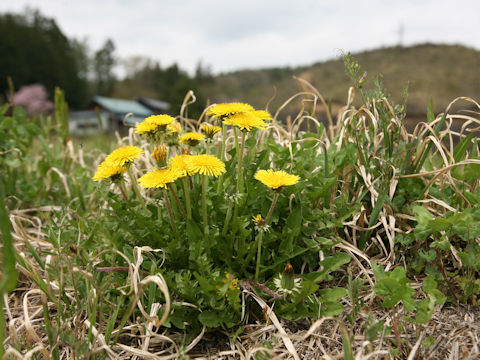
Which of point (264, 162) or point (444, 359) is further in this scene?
point (264, 162)

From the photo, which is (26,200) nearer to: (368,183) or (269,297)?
(269,297)

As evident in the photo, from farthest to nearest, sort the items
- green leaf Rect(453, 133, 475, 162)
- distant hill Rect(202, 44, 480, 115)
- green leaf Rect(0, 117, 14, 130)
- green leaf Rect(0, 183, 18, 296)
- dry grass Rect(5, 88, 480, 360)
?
distant hill Rect(202, 44, 480, 115)
green leaf Rect(0, 117, 14, 130)
green leaf Rect(453, 133, 475, 162)
dry grass Rect(5, 88, 480, 360)
green leaf Rect(0, 183, 18, 296)

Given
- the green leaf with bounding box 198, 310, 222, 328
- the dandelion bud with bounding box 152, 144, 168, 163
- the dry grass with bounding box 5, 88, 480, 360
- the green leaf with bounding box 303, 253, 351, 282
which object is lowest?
the dry grass with bounding box 5, 88, 480, 360

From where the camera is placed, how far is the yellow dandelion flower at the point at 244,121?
964 millimetres

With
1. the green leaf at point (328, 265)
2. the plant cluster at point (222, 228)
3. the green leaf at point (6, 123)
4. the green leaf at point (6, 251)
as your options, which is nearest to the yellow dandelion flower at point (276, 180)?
the plant cluster at point (222, 228)

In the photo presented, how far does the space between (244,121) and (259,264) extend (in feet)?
1.33

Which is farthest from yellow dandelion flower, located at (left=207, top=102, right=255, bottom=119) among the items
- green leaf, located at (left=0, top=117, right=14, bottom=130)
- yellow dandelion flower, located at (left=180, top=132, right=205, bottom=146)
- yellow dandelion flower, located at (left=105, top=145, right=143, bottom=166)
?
green leaf, located at (left=0, top=117, right=14, bottom=130)

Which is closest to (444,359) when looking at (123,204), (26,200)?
(123,204)

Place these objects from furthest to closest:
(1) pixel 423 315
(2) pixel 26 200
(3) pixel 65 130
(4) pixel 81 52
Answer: (4) pixel 81 52 → (3) pixel 65 130 → (2) pixel 26 200 → (1) pixel 423 315

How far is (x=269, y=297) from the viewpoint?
1068 mm

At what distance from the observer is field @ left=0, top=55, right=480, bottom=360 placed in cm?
92

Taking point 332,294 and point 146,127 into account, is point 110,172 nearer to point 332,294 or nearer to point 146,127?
point 146,127

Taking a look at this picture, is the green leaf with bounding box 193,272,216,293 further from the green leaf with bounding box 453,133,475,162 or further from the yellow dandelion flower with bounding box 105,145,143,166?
the green leaf with bounding box 453,133,475,162

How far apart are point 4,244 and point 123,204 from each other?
20.5 inches
